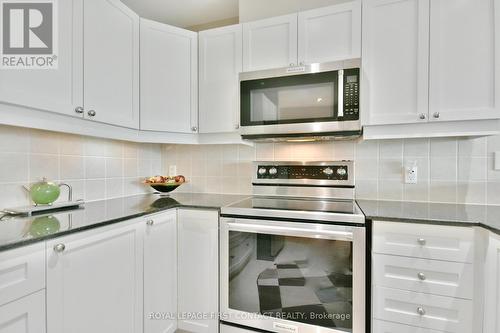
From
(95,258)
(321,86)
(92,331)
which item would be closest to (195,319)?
(92,331)

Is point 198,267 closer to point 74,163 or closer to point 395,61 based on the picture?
point 74,163

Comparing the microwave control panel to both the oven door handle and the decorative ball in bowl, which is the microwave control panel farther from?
the decorative ball in bowl

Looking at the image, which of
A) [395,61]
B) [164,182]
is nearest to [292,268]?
[164,182]

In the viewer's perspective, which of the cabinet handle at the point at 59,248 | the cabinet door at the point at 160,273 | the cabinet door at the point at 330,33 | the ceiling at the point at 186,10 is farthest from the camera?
the ceiling at the point at 186,10

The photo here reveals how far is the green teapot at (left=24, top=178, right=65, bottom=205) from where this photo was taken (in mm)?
1300

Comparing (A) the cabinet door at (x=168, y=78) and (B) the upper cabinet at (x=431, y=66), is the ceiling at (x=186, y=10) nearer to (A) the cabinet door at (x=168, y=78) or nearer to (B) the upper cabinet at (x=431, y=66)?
(A) the cabinet door at (x=168, y=78)

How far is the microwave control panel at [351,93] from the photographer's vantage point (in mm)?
1431

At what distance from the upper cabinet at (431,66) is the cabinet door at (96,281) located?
4.94 feet

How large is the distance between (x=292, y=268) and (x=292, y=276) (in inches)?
1.9

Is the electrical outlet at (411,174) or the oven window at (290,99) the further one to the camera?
the electrical outlet at (411,174)

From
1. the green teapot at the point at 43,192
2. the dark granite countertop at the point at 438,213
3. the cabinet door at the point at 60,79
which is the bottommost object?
the dark granite countertop at the point at 438,213

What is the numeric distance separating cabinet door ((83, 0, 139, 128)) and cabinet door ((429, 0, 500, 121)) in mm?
1784

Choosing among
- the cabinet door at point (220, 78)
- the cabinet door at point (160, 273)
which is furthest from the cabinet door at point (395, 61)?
the cabinet door at point (160, 273)

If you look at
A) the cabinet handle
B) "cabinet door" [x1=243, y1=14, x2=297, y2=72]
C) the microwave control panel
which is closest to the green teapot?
the cabinet handle
